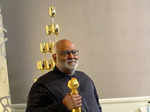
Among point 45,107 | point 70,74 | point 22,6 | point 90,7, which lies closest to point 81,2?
point 90,7

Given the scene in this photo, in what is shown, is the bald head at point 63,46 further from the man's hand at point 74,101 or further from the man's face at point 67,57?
the man's hand at point 74,101

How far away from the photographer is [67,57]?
130 cm

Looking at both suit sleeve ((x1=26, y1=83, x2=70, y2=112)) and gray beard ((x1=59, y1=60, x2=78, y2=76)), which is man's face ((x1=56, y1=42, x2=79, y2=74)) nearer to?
gray beard ((x1=59, y1=60, x2=78, y2=76))

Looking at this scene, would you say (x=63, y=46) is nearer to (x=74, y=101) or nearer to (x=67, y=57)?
(x=67, y=57)

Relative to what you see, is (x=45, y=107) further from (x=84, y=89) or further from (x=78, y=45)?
(x=78, y=45)

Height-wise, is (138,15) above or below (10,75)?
above

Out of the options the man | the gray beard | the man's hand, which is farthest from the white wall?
the man's hand

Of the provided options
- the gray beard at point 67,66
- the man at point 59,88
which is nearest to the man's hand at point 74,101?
the man at point 59,88

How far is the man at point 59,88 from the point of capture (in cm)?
122

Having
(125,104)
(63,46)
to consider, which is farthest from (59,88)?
(125,104)

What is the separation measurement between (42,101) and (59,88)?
0.13 meters

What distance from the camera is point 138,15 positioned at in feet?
6.97

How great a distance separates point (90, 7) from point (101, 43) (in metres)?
0.37

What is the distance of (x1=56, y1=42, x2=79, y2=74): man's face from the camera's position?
1.30 metres
